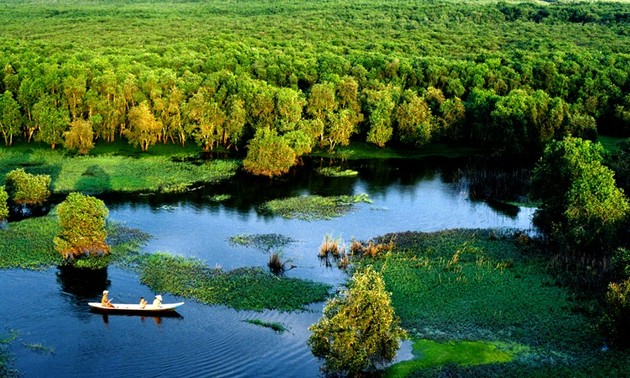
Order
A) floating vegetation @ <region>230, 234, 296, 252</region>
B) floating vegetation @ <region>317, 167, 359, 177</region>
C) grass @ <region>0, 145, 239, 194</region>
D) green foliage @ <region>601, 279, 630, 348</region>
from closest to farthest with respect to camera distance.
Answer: green foliage @ <region>601, 279, 630, 348</region> → floating vegetation @ <region>230, 234, 296, 252</region> → grass @ <region>0, 145, 239, 194</region> → floating vegetation @ <region>317, 167, 359, 177</region>

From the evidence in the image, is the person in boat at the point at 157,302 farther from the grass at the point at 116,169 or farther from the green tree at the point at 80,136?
the green tree at the point at 80,136

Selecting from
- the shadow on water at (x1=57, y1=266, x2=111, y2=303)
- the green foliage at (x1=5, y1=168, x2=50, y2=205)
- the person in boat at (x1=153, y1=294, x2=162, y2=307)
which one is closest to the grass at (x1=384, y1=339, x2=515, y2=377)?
the person in boat at (x1=153, y1=294, x2=162, y2=307)

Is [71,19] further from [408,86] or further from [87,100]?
[408,86]

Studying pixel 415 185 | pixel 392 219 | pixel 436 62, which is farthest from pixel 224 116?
pixel 436 62

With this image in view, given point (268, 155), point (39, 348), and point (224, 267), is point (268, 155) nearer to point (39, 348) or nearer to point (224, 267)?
point (224, 267)

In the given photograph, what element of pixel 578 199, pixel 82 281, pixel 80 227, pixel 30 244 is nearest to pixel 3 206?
pixel 30 244

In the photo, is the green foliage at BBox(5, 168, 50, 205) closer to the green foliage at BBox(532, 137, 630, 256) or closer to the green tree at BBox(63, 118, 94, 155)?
the green tree at BBox(63, 118, 94, 155)
